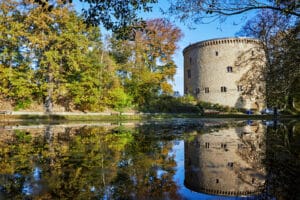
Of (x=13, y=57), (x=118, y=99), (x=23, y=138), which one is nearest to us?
(x=23, y=138)

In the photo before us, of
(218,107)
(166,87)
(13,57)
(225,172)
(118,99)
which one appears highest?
(13,57)

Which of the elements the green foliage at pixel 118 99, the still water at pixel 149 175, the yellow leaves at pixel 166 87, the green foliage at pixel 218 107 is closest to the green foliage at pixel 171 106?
the yellow leaves at pixel 166 87

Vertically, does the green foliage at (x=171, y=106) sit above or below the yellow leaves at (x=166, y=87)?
below

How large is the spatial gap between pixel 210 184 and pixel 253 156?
8.11 feet

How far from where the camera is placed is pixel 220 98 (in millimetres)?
43719

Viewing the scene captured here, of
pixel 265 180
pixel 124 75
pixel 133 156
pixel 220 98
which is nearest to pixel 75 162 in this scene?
pixel 133 156

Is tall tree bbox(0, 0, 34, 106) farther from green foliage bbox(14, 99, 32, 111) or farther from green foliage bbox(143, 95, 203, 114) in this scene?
green foliage bbox(143, 95, 203, 114)

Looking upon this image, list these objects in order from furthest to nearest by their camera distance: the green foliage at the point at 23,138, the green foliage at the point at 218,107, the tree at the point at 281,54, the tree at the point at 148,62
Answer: the green foliage at the point at 218,107 < the tree at the point at 148,62 < the tree at the point at 281,54 < the green foliage at the point at 23,138

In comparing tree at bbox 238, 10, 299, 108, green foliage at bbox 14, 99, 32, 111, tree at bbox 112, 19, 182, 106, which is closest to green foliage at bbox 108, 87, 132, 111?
tree at bbox 112, 19, 182, 106

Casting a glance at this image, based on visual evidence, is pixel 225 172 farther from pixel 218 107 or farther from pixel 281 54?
pixel 218 107

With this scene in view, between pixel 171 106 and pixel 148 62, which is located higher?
pixel 148 62

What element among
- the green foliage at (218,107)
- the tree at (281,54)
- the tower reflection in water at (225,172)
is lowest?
the tower reflection in water at (225,172)

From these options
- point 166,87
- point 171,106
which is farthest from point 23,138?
point 166,87

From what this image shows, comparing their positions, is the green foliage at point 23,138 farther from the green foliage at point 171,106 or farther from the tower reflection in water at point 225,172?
the green foliage at point 171,106
